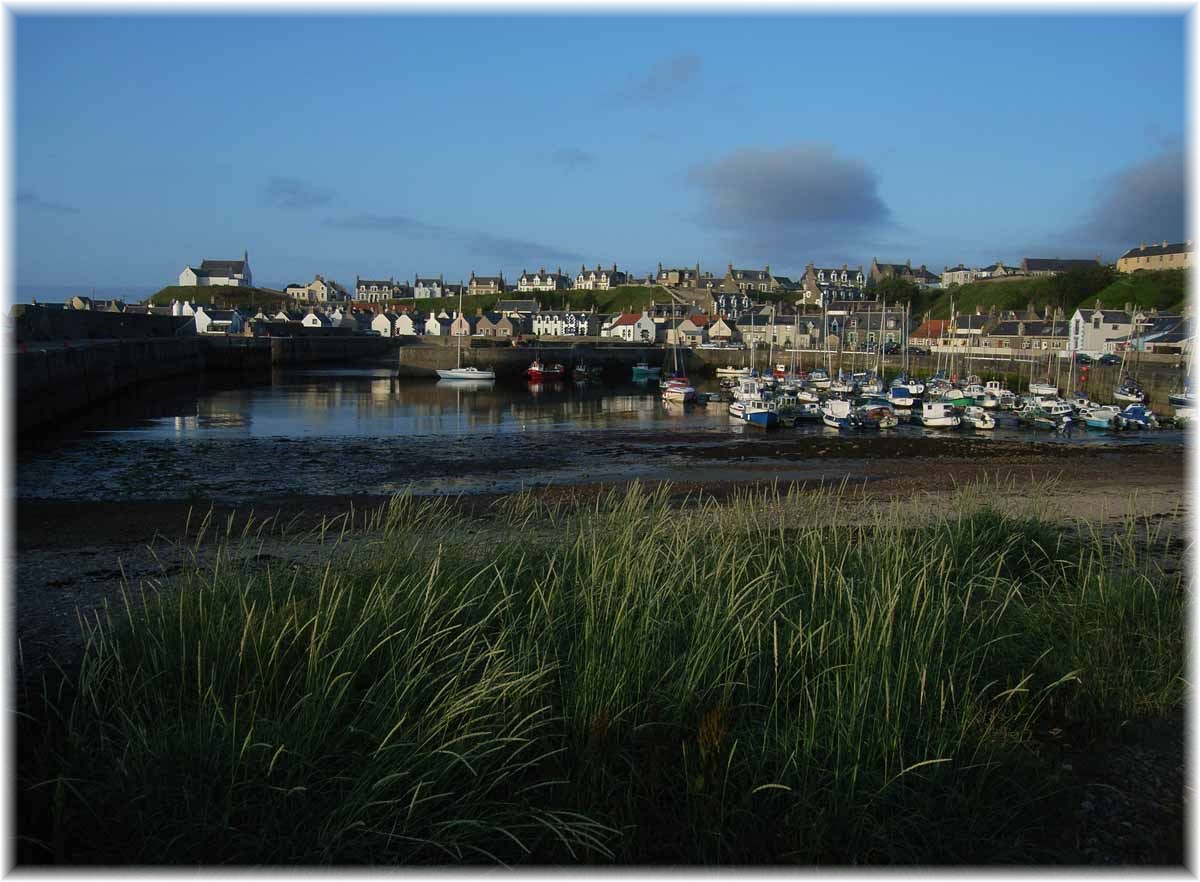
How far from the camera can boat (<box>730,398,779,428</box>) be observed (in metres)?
37.4

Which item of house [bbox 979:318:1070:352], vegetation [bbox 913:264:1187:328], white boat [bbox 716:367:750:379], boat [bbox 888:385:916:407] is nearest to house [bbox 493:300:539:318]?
vegetation [bbox 913:264:1187:328]

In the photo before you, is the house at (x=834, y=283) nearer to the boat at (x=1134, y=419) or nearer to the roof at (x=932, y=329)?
the roof at (x=932, y=329)

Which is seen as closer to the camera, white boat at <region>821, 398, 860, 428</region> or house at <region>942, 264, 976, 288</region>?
white boat at <region>821, 398, 860, 428</region>

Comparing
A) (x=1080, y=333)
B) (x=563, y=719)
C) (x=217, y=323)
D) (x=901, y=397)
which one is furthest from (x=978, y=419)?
(x=217, y=323)

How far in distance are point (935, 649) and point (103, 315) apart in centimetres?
6825

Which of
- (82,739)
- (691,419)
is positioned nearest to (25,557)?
(82,739)

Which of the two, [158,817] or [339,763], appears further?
[339,763]

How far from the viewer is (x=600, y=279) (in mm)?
182125

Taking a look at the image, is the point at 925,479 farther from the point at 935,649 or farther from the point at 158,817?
the point at 158,817

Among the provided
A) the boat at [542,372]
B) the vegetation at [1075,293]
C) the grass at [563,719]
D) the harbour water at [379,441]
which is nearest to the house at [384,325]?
the boat at [542,372]

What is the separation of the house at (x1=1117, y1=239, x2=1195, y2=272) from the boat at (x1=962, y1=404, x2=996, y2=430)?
91.9 m

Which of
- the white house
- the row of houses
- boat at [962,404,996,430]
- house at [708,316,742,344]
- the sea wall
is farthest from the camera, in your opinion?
the white house

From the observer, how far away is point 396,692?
507 cm

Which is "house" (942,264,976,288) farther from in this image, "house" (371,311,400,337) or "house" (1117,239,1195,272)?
"house" (371,311,400,337)
